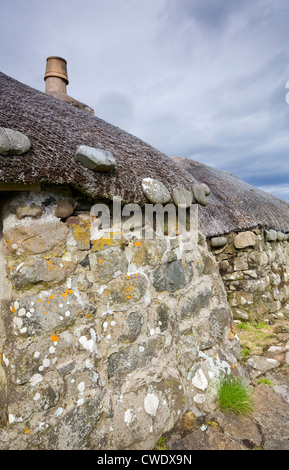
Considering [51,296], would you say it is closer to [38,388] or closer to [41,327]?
[41,327]

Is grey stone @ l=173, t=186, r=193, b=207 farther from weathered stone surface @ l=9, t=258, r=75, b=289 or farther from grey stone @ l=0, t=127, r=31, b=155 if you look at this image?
grey stone @ l=0, t=127, r=31, b=155

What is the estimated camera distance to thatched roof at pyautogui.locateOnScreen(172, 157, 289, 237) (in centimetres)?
481

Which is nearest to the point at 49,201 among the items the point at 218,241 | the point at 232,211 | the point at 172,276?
the point at 172,276

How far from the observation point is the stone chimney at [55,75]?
19.3 ft

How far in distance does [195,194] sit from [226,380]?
163cm

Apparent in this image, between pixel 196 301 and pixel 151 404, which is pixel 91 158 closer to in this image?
pixel 196 301

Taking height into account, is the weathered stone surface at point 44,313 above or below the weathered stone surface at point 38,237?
below

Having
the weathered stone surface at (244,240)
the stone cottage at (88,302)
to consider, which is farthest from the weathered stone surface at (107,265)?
the weathered stone surface at (244,240)

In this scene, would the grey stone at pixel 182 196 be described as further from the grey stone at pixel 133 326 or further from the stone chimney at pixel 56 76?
the stone chimney at pixel 56 76

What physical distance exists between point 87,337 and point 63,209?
0.80 m

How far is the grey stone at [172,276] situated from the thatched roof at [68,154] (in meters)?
0.56

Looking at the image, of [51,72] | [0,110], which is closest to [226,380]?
[0,110]

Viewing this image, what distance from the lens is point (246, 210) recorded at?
5.51 meters

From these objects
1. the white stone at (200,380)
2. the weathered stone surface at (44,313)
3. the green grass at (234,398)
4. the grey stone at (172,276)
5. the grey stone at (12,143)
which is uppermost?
the grey stone at (12,143)
